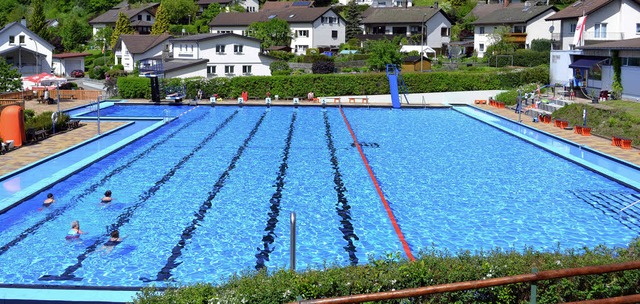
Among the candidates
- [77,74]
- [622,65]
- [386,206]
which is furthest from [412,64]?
[386,206]

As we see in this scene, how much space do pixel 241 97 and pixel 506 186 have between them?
2737 cm

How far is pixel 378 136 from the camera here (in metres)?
28.9

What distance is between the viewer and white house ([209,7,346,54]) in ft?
246

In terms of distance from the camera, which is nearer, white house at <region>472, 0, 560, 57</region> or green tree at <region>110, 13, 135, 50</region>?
white house at <region>472, 0, 560, 57</region>

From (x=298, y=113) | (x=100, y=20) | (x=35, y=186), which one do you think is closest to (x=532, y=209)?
(x=35, y=186)

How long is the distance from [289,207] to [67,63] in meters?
58.3

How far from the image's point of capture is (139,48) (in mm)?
64312

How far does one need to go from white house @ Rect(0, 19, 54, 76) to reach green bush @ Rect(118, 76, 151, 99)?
18476mm

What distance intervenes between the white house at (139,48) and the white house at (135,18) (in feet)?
83.9

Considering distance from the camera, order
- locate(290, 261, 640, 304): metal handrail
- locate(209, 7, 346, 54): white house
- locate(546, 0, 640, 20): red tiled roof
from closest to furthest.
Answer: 1. locate(290, 261, 640, 304): metal handrail
2. locate(546, 0, 640, 20): red tiled roof
3. locate(209, 7, 346, 54): white house

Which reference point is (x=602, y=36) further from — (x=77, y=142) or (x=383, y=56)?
(x=77, y=142)

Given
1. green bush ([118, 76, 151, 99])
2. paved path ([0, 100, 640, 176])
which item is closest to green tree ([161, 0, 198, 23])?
green bush ([118, 76, 151, 99])

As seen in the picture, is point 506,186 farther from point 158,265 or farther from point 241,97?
point 241,97

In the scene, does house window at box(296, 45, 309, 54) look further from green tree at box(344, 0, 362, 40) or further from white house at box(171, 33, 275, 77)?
white house at box(171, 33, 275, 77)
